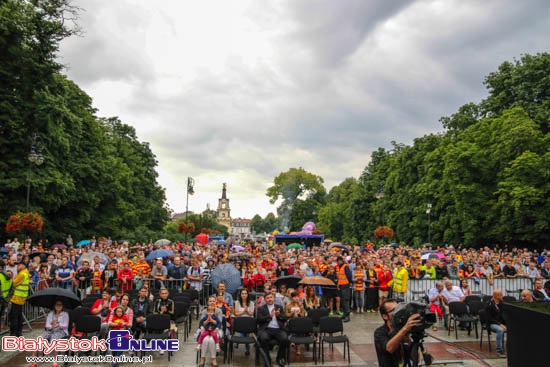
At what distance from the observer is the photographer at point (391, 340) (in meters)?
4.11

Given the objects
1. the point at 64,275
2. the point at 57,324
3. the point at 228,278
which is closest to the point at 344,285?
the point at 228,278

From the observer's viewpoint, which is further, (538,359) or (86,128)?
(86,128)

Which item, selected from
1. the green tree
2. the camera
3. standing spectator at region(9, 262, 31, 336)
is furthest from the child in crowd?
the green tree

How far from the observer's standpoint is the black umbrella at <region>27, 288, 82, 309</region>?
9.11 m

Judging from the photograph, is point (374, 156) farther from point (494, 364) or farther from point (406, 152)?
point (494, 364)

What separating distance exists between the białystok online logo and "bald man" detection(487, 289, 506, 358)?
7.46m

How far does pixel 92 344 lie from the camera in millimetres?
9438

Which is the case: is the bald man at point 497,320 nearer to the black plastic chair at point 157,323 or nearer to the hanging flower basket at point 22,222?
the black plastic chair at point 157,323

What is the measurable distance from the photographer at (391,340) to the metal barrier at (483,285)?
31.7 feet

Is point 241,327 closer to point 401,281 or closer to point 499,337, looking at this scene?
point 499,337

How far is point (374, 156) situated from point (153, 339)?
57.0 meters

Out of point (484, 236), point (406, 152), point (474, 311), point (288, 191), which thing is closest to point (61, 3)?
point (474, 311)

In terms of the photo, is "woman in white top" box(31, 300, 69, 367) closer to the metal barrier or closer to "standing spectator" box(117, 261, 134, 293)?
"standing spectator" box(117, 261, 134, 293)

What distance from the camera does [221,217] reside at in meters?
179
